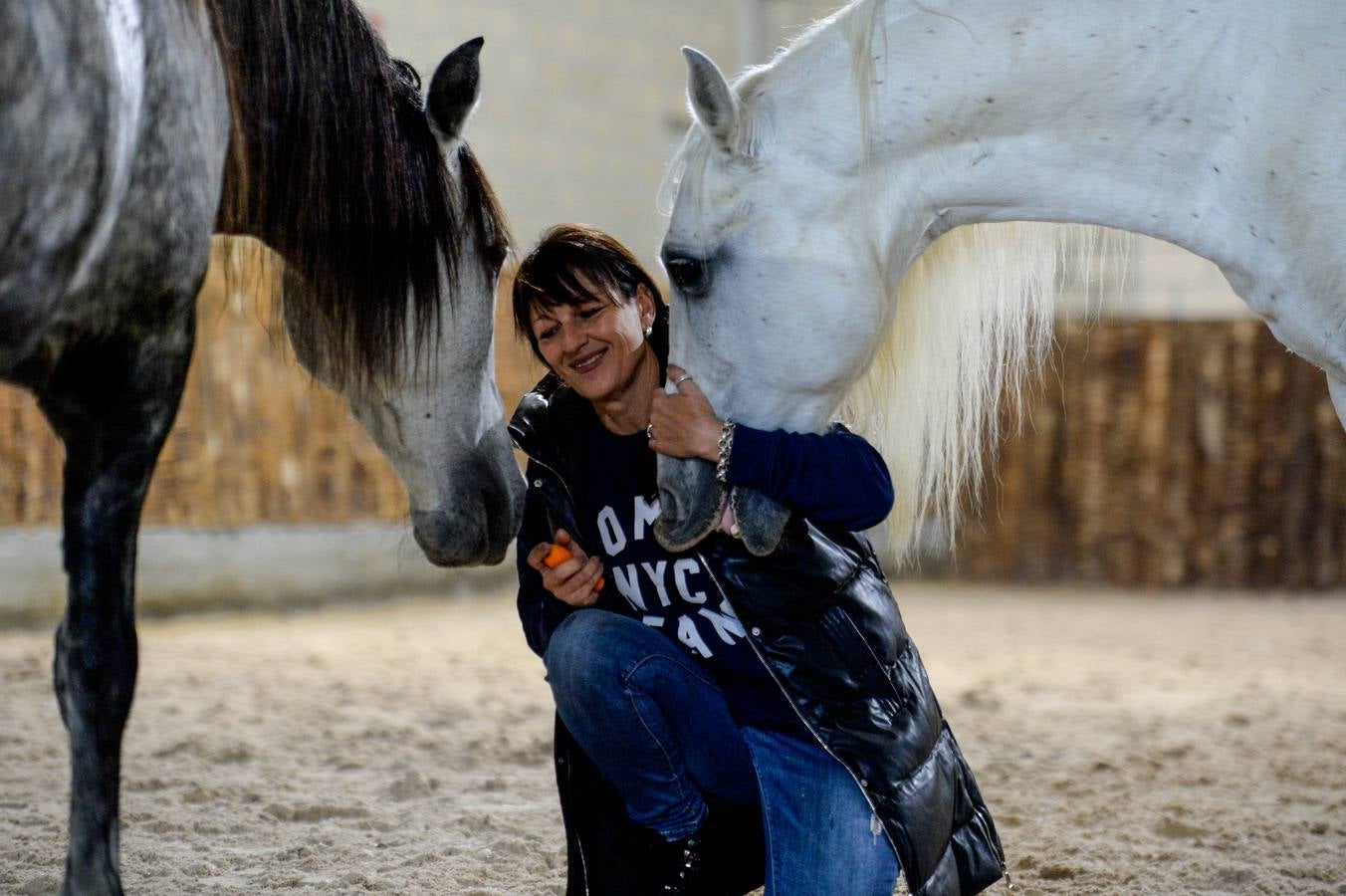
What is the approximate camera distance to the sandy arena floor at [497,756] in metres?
2.33

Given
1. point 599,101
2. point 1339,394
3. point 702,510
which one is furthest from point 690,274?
point 599,101

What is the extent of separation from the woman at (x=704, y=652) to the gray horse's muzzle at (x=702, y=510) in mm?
28

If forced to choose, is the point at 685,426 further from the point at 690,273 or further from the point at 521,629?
the point at 521,629

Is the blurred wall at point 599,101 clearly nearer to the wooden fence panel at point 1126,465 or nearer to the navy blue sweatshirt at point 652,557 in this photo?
the wooden fence panel at point 1126,465

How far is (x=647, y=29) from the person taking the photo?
8.35m

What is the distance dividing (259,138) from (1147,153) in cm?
123

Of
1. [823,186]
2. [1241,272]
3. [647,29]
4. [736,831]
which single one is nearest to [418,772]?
[736,831]

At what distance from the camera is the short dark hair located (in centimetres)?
186

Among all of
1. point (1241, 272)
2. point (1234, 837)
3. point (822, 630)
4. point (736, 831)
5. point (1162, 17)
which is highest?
point (1162, 17)

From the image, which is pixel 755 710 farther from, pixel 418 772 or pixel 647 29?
pixel 647 29

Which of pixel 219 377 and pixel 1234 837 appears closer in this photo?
pixel 1234 837

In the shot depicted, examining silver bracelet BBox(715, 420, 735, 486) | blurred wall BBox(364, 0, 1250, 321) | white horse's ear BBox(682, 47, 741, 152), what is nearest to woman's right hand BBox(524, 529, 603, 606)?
silver bracelet BBox(715, 420, 735, 486)

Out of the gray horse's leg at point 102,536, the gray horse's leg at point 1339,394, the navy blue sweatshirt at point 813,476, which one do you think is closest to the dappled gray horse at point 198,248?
the gray horse's leg at point 102,536

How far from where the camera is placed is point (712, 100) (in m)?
1.80
